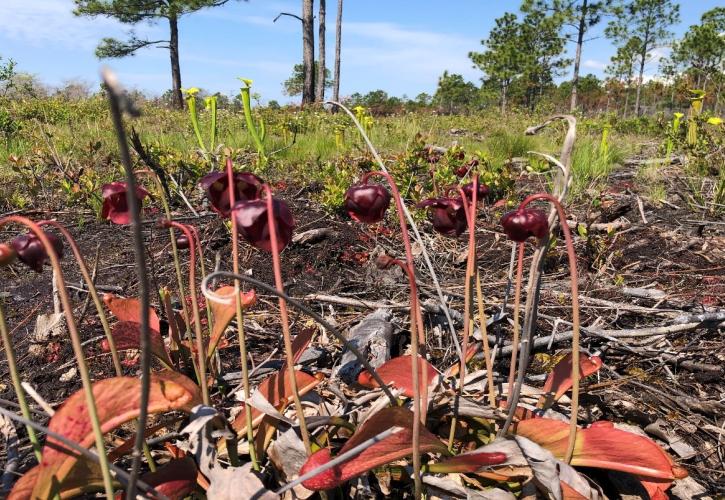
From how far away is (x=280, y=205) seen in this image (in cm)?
86

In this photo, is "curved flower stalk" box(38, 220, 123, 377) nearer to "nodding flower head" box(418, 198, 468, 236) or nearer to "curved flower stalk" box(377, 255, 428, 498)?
"curved flower stalk" box(377, 255, 428, 498)

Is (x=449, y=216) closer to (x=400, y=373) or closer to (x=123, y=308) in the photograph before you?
(x=400, y=373)

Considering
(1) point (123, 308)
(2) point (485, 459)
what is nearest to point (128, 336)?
(1) point (123, 308)

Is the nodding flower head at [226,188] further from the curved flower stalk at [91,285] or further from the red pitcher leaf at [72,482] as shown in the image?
the red pitcher leaf at [72,482]

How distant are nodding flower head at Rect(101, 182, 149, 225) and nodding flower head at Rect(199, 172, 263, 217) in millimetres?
204

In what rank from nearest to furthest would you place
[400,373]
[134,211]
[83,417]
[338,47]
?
[134,211], [83,417], [400,373], [338,47]

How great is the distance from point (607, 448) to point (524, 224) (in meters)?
0.48

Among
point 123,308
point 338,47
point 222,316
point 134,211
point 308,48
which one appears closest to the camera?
point 134,211

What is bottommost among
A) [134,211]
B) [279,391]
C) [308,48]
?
[279,391]

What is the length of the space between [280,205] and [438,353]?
0.99m

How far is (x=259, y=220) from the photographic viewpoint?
847 millimetres

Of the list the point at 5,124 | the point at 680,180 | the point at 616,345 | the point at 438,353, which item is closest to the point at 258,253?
the point at 438,353

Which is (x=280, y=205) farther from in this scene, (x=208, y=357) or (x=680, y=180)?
(x=680, y=180)

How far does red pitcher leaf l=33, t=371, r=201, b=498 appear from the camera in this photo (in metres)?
0.78
